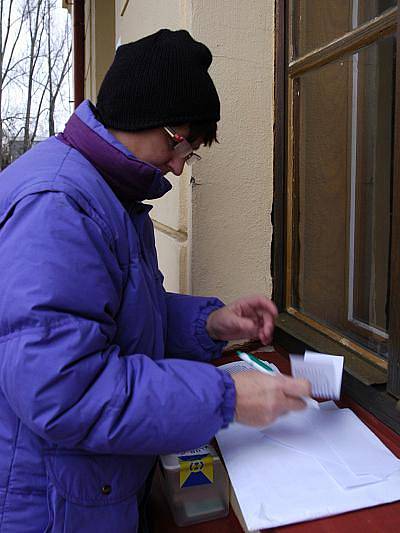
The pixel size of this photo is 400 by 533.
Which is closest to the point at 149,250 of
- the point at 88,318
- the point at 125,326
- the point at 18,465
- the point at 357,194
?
the point at 125,326

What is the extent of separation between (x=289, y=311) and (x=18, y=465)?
978 millimetres

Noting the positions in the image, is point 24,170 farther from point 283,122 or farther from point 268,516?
point 283,122

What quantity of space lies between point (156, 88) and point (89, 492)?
29.0 inches

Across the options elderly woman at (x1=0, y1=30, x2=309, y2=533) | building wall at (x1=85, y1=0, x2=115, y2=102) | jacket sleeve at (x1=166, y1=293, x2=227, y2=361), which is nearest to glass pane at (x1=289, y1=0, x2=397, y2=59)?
elderly woman at (x1=0, y1=30, x2=309, y2=533)

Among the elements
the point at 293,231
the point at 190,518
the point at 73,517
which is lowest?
the point at 190,518

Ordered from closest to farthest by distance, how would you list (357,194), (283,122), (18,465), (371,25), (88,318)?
(88,318) → (18,465) → (371,25) → (357,194) → (283,122)

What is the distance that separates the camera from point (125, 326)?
1042 millimetres

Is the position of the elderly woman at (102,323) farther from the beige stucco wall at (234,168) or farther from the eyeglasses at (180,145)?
the beige stucco wall at (234,168)

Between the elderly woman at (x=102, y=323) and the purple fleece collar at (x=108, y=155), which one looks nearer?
the elderly woman at (x=102, y=323)

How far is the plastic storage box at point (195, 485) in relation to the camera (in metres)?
1.30

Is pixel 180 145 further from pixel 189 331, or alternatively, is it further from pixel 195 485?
pixel 195 485

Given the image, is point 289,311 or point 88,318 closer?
point 88,318

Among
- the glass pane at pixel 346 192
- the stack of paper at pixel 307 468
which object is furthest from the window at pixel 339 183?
the stack of paper at pixel 307 468

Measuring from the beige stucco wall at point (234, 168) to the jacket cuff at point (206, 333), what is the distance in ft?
0.90
